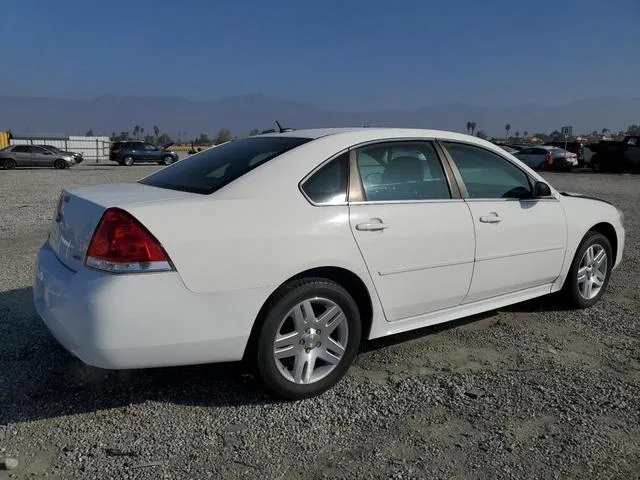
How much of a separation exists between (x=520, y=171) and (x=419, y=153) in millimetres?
1033

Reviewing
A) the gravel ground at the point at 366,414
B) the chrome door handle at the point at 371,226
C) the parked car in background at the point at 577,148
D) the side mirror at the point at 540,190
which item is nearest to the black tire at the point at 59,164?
the parked car in background at the point at 577,148

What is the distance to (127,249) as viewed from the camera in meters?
2.81

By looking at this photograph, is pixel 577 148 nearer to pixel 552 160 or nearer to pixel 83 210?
pixel 552 160

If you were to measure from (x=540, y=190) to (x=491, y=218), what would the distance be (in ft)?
2.21

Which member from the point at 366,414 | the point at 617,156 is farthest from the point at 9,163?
the point at 366,414

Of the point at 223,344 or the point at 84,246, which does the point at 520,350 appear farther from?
the point at 84,246

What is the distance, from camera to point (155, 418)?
3.10 metres

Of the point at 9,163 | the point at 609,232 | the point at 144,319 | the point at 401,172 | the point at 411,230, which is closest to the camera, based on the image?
the point at 144,319

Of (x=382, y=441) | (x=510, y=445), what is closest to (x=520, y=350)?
(x=510, y=445)

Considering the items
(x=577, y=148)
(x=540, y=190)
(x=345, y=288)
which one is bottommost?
(x=345, y=288)

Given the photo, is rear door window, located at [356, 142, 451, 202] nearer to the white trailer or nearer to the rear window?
the rear window

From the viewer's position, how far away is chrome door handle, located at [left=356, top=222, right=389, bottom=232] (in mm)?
3362

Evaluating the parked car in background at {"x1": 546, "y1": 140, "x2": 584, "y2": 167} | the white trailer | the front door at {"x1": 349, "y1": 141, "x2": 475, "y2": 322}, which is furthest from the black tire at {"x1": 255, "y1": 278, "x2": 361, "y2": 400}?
the white trailer

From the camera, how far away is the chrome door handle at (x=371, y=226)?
11.0 feet
